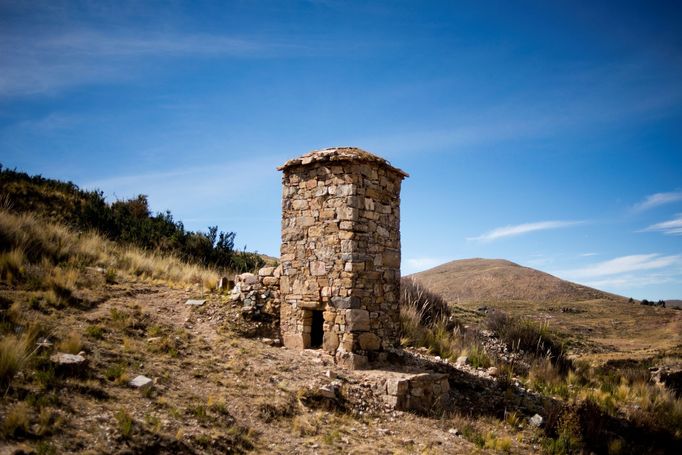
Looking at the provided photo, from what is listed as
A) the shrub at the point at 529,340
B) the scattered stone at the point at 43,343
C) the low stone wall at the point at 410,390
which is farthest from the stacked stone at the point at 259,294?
the shrub at the point at 529,340

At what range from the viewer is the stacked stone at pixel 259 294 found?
30.5 feet

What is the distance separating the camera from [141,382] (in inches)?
228

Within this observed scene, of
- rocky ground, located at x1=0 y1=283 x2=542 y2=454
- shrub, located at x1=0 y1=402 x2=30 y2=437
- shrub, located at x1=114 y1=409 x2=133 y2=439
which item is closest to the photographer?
shrub, located at x1=0 y1=402 x2=30 y2=437

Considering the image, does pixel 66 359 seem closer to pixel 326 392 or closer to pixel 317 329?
pixel 326 392

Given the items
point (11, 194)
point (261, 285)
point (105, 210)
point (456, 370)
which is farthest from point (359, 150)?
point (11, 194)

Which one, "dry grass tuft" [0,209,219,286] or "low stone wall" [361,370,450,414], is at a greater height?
"dry grass tuft" [0,209,219,286]

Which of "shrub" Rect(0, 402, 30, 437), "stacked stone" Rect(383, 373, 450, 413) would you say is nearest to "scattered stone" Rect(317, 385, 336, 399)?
"stacked stone" Rect(383, 373, 450, 413)

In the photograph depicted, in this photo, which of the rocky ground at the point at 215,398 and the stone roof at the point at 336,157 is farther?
the stone roof at the point at 336,157

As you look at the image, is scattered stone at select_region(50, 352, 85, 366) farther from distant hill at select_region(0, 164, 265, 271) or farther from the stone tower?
distant hill at select_region(0, 164, 265, 271)

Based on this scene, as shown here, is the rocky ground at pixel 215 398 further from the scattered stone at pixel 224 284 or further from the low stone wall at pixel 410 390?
the scattered stone at pixel 224 284

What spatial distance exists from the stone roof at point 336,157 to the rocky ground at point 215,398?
3.53 meters

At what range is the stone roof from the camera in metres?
8.40

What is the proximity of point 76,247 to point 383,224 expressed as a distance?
830 centimetres

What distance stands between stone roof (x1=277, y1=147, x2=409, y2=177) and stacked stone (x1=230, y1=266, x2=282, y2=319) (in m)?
2.32
